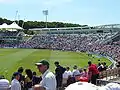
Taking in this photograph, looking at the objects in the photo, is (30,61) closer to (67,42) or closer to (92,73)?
(92,73)

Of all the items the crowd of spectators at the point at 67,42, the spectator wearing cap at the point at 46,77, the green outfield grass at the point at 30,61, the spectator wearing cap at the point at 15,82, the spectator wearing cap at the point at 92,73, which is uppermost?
the spectator wearing cap at the point at 46,77

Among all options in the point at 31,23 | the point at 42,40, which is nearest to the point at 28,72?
the point at 42,40

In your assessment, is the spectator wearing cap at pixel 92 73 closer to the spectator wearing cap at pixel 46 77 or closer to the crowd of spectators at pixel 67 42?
the spectator wearing cap at pixel 46 77

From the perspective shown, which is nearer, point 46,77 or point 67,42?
point 46,77

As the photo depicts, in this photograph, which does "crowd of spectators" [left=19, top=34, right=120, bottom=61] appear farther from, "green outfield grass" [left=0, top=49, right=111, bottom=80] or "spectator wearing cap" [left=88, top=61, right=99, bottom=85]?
"spectator wearing cap" [left=88, top=61, right=99, bottom=85]

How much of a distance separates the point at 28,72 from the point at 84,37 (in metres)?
95.0

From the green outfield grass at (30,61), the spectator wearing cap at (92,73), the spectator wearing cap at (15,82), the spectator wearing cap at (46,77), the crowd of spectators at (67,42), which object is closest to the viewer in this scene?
the spectator wearing cap at (46,77)

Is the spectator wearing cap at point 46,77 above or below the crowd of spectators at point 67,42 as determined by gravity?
above

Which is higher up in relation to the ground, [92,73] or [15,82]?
[15,82]

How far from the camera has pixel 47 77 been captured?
627 centimetres

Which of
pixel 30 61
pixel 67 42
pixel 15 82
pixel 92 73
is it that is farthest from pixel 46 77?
pixel 67 42

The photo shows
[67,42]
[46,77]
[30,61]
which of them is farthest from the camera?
[67,42]

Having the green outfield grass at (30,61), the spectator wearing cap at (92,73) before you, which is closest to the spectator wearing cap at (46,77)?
the spectator wearing cap at (92,73)

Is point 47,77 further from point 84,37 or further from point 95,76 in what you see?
point 84,37
